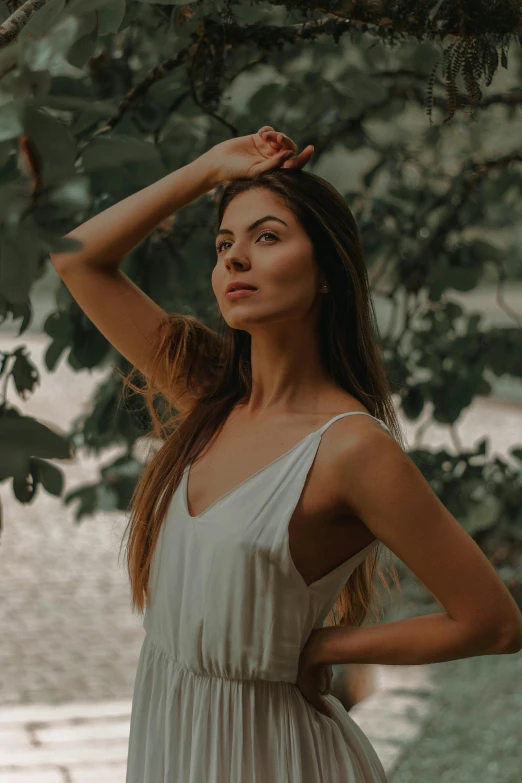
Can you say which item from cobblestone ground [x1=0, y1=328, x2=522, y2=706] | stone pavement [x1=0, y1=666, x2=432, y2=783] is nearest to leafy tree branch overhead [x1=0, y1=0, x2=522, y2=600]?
stone pavement [x1=0, y1=666, x2=432, y2=783]

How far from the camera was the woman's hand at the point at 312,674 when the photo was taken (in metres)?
1.32

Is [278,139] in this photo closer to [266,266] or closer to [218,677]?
[266,266]

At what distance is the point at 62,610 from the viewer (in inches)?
221

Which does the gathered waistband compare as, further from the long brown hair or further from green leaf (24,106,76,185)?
green leaf (24,106,76,185)

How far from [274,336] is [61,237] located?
0.59m

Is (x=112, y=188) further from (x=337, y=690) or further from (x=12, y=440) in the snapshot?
(x=337, y=690)

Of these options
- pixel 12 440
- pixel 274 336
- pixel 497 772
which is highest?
pixel 12 440

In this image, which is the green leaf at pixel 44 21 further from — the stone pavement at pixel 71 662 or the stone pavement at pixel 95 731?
the stone pavement at pixel 95 731

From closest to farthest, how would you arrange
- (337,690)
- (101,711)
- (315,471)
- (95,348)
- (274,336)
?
(315,471)
(274,336)
(95,348)
(337,690)
(101,711)

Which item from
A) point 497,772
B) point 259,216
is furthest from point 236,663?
point 497,772

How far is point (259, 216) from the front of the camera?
1369 mm

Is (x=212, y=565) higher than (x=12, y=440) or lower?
lower

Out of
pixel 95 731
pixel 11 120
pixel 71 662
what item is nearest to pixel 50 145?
pixel 11 120

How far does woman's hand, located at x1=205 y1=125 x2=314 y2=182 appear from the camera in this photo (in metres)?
1.41
